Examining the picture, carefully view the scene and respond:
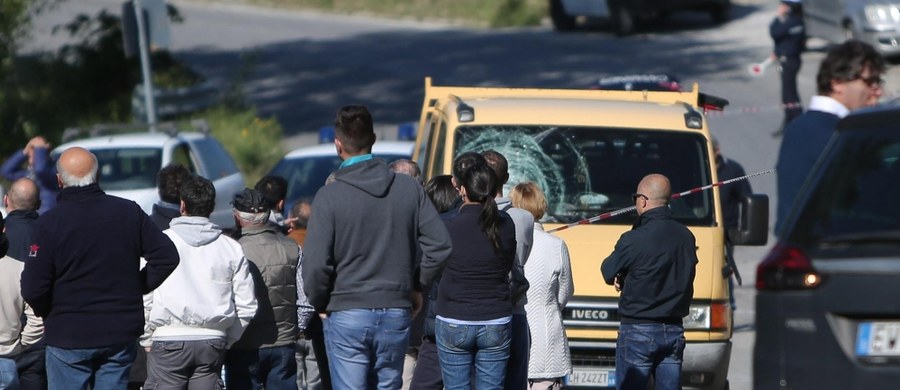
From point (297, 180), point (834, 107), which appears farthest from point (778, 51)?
point (834, 107)

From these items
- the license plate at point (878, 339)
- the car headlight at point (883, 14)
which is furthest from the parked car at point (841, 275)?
the car headlight at point (883, 14)

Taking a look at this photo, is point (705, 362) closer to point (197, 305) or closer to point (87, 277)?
point (197, 305)

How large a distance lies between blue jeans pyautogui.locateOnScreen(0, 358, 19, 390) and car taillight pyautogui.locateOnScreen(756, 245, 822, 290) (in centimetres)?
442

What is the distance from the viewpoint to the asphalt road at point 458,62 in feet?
79.5

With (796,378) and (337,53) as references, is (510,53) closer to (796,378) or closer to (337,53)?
(337,53)

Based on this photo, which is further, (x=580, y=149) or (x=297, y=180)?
(x=297, y=180)

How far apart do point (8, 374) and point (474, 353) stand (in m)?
2.62

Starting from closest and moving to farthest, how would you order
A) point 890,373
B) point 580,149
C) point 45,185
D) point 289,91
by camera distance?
point 890,373 → point 580,149 → point 45,185 → point 289,91

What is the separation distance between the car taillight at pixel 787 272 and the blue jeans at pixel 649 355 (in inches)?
99.5

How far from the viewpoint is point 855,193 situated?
16.9ft

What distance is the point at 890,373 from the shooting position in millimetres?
4891

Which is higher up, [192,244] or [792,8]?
[792,8]

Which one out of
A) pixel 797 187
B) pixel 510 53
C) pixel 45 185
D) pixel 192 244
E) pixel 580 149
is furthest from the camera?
pixel 510 53

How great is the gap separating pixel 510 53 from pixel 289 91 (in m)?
5.24
